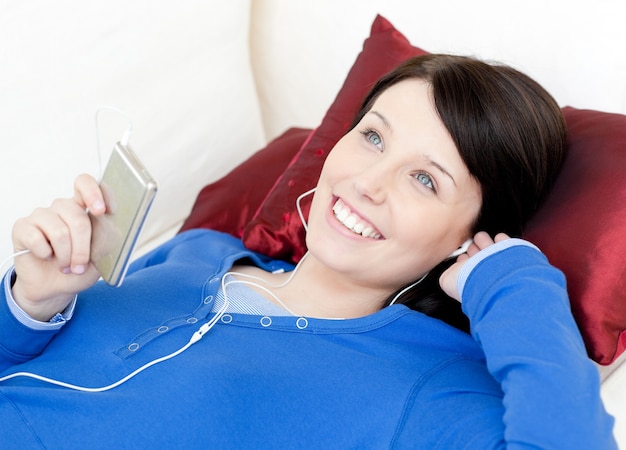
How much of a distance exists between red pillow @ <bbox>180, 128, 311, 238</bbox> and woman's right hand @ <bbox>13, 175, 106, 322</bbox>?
2.05 ft

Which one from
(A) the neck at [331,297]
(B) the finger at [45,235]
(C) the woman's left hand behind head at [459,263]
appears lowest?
(A) the neck at [331,297]

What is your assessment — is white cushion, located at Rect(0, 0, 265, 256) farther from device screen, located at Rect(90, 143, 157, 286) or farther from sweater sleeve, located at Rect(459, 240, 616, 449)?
sweater sleeve, located at Rect(459, 240, 616, 449)

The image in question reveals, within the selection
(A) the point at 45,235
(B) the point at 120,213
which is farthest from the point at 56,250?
(B) the point at 120,213

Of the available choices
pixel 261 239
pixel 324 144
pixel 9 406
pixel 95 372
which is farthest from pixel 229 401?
pixel 324 144

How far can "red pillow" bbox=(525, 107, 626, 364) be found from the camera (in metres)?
1.31

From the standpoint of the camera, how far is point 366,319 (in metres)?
1.34

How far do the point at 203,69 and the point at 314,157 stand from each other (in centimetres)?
54

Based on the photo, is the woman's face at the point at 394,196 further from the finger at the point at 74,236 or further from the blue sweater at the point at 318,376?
the finger at the point at 74,236

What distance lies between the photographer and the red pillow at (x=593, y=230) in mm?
1309

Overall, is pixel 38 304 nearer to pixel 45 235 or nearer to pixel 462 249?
pixel 45 235

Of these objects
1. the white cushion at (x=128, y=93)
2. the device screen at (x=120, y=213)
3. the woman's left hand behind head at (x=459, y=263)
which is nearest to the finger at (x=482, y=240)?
the woman's left hand behind head at (x=459, y=263)

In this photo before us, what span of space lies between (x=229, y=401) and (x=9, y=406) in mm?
352

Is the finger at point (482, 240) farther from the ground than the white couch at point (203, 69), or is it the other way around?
the white couch at point (203, 69)

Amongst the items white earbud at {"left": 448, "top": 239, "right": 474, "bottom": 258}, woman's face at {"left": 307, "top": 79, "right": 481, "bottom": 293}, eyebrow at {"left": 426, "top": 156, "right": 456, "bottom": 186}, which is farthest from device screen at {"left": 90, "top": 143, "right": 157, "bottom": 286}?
white earbud at {"left": 448, "top": 239, "right": 474, "bottom": 258}
